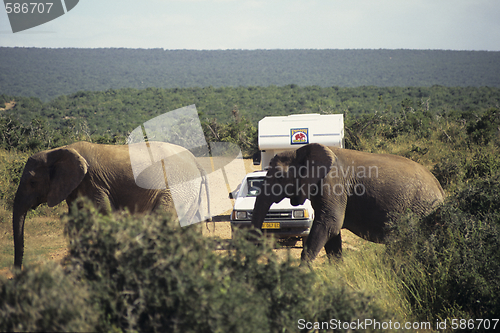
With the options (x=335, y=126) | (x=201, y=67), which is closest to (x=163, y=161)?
(x=335, y=126)

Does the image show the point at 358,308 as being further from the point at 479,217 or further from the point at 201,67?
the point at 201,67

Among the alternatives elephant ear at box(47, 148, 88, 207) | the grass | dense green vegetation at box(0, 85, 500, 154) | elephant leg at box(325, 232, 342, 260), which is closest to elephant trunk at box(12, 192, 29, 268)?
elephant ear at box(47, 148, 88, 207)

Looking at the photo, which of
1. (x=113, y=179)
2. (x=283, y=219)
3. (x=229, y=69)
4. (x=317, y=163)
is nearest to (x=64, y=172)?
(x=113, y=179)

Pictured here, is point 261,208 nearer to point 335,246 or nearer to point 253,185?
point 335,246

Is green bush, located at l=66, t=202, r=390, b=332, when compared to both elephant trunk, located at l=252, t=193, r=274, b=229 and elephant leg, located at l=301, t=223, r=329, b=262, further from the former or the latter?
elephant trunk, located at l=252, t=193, r=274, b=229

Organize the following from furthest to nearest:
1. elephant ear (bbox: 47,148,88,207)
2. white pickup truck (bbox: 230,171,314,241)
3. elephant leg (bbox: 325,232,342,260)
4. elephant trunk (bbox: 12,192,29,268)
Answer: white pickup truck (bbox: 230,171,314,241) → elephant leg (bbox: 325,232,342,260) → elephant ear (bbox: 47,148,88,207) → elephant trunk (bbox: 12,192,29,268)

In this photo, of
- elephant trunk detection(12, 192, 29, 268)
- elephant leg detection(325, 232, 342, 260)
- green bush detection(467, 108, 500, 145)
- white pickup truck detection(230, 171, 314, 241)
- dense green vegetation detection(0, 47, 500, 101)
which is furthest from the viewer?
dense green vegetation detection(0, 47, 500, 101)

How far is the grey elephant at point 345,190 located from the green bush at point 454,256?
66 cm

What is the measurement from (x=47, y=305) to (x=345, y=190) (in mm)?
5039

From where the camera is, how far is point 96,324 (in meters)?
2.70

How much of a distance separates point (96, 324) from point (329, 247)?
205 inches

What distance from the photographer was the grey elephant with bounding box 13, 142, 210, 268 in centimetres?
664

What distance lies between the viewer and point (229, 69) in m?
175

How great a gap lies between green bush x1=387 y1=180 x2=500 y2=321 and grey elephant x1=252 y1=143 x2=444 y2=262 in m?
0.66
